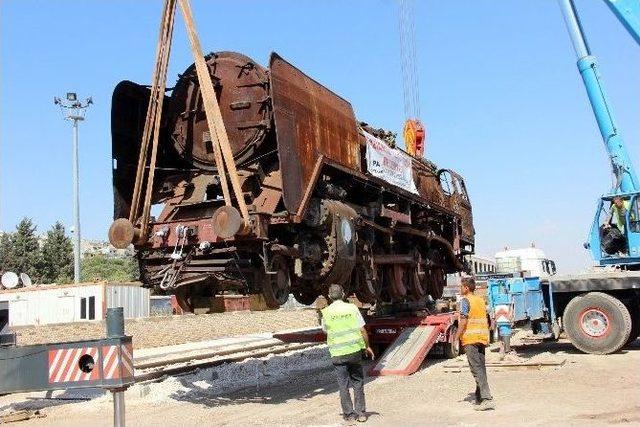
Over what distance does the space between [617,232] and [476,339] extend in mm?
6856

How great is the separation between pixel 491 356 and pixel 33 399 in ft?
25.6

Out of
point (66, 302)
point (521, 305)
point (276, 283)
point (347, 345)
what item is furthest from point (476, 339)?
point (66, 302)

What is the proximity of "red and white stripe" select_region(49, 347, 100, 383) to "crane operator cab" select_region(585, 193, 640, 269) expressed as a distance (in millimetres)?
11029

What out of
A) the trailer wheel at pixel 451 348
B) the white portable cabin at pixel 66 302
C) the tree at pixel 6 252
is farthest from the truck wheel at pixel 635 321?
the tree at pixel 6 252

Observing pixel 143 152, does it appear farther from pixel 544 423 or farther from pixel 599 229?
pixel 599 229

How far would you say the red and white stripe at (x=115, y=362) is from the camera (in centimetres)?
453

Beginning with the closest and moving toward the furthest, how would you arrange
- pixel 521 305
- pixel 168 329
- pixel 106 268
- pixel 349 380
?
pixel 349 380 → pixel 521 305 → pixel 168 329 → pixel 106 268

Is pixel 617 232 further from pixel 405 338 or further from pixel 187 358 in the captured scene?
pixel 187 358

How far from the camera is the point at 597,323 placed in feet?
39.0

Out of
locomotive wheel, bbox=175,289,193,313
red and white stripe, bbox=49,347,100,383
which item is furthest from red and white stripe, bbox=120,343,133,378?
locomotive wheel, bbox=175,289,193,313

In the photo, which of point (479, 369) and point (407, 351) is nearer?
point (479, 369)

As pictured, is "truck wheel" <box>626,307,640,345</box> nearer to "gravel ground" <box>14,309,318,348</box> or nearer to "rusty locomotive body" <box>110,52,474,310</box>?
"rusty locomotive body" <box>110,52,474,310</box>

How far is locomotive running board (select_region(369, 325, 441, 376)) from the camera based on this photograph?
1053 centimetres

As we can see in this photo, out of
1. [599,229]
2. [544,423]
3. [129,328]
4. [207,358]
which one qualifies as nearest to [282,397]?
[544,423]
